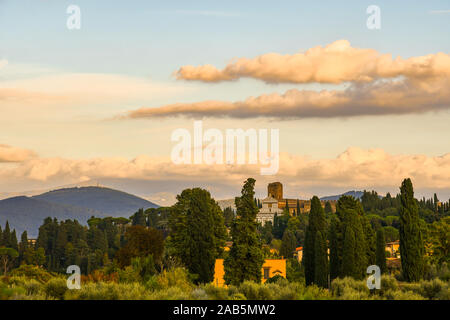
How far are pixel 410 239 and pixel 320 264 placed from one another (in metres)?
8.69

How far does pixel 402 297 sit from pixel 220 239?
113ft

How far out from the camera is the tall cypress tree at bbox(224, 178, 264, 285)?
146ft

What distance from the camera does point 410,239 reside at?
130 ft

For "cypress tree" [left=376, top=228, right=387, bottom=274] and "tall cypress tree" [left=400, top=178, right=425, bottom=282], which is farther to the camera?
"cypress tree" [left=376, top=228, right=387, bottom=274]

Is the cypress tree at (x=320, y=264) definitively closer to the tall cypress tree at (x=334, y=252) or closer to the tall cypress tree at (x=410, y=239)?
the tall cypress tree at (x=334, y=252)

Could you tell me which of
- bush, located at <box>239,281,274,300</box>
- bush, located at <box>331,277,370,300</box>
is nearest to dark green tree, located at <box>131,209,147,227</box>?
bush, located at <box>331,277,370,300</box>

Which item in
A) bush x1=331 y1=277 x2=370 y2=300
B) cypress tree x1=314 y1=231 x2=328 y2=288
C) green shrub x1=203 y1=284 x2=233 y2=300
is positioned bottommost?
cypress tree x1=314 y1=231 x2=328 y2=288

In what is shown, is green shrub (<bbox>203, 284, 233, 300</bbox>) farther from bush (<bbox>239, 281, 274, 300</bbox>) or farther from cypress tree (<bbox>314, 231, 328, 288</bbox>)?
cypress tree (<bbox>314, 231, 328, 288</bbox>)

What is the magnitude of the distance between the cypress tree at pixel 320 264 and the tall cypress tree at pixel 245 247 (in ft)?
15.1

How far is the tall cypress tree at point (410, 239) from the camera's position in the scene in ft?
127

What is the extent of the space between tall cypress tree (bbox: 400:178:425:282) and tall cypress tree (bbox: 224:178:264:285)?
34.5 ft
